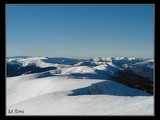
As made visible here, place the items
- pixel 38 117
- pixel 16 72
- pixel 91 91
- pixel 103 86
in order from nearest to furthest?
pixel 38 117 < pixel 91 91 < pixel 103 86 < pixel 16 72

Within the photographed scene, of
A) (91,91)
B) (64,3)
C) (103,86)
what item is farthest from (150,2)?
(103,86)

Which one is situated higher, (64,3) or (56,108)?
(64,3)

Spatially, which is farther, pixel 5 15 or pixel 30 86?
pixel 30 86

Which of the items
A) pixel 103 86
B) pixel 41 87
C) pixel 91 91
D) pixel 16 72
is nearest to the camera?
pixel 91 91

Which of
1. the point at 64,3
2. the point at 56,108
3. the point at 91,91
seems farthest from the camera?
the point at 91,91

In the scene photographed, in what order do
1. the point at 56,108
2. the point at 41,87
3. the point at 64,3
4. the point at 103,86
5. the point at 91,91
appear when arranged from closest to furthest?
the point at 64,3, the point at 56,108, the point at 91,91, the point at 103,86, the point at 41,87

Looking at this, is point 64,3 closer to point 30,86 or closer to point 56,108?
point 56,108
